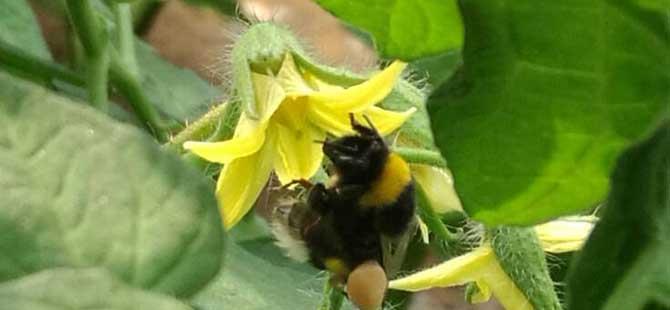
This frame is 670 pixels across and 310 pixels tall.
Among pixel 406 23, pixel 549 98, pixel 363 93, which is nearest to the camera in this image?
pixel 549 98

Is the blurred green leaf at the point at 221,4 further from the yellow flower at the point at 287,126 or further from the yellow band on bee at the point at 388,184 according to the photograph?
the yellow band on bee at the point at 388,184

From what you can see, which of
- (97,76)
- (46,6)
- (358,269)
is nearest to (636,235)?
(358,269)

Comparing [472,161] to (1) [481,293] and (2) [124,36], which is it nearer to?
(1) [481,293]

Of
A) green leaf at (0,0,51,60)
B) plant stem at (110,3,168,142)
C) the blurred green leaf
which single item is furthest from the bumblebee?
the blurred green leaf

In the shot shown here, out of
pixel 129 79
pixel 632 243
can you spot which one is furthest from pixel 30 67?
pixel 632 243

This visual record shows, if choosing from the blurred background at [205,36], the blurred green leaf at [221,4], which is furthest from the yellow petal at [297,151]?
the blurred background at [205,36]
